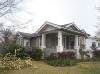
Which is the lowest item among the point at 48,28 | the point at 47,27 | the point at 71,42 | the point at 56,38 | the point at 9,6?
the point at 71,42

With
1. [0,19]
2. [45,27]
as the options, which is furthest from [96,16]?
[0,19]

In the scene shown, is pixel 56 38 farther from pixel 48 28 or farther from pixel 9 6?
pixel 9 6

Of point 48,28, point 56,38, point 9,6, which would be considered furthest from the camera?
point 56,38

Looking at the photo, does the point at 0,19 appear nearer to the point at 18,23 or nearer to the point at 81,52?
the point at 18,23

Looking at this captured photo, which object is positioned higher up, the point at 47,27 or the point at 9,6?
the point at 9,6

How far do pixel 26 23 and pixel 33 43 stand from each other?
903 centimetres

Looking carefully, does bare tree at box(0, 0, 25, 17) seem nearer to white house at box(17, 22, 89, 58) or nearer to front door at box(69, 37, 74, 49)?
white house at box(17, 22, 89, 58)

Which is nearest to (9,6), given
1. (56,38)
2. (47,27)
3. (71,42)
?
(47,27)

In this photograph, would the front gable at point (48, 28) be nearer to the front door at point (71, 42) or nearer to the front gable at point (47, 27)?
the front gable at point (47, 27)

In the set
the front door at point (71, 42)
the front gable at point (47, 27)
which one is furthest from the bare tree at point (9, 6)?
the front door at point (71, 42)

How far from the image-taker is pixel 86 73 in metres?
7.57

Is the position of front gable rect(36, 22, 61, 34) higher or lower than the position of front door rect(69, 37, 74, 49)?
higher

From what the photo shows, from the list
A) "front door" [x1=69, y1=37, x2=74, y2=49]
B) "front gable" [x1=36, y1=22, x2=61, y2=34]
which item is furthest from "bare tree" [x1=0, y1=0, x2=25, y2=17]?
"front door" [x1=69, y1=37, x2=74, y2=49]

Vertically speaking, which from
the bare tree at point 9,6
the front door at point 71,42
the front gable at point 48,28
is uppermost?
the bare tree at point 9,6
